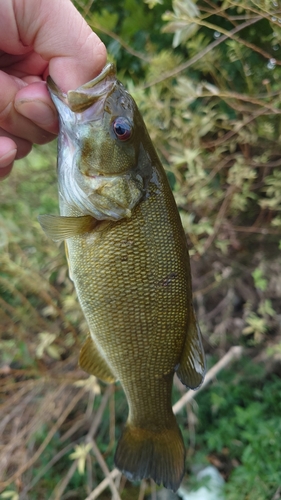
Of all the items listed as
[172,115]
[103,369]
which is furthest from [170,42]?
[103,369]

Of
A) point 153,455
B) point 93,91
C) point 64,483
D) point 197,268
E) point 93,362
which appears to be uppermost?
point 93,91

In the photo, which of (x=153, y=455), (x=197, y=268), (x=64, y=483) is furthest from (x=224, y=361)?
(x=64, y=483)

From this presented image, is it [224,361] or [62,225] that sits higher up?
[62,225]

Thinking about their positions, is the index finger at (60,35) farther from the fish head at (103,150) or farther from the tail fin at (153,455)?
the tail fin at (153,455)

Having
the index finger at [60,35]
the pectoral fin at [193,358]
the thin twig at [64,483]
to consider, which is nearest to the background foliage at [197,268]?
the thin twig at [64,483]

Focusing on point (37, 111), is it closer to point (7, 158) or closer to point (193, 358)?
Answer: point (7, 158)
